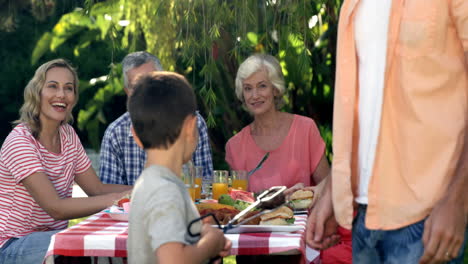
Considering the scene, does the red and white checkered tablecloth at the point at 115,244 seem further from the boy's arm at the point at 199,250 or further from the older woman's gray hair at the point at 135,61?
the older woman's gray hair at the point at 135,61

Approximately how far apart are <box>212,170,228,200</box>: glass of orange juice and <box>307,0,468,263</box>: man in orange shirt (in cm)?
156

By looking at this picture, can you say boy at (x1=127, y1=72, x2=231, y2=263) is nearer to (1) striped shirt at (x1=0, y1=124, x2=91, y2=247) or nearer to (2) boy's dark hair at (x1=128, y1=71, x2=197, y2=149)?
(2) boy's dark hair at (x1=128, y1=71, x2=197, y2=149)

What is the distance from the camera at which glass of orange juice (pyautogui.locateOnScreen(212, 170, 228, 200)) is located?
342cm

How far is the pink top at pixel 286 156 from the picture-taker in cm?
401

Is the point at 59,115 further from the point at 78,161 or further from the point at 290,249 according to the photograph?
the point at 290,249

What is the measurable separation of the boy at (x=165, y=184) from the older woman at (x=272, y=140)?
81.6 inches

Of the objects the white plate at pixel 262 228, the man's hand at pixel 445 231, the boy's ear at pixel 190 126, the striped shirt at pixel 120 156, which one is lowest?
the striped shirt at pixel 120 156

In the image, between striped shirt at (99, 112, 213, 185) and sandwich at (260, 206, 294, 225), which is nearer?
sandwich at (260, 206, 294, 225)

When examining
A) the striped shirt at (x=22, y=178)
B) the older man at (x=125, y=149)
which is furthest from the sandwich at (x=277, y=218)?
the older man at (x=125, y=149)

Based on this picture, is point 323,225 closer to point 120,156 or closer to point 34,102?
point 34,102

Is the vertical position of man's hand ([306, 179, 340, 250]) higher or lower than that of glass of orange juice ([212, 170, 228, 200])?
higher

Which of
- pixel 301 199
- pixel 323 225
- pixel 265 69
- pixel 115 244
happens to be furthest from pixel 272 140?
pixel 323 225

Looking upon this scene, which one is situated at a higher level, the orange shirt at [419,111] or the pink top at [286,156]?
→ the orange shirt at [419,111]

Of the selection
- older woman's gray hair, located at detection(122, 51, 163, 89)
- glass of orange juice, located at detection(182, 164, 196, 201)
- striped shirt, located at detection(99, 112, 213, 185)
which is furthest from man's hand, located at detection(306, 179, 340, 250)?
older woman's gray hair, located at detection(122, 51, 163, 89)
